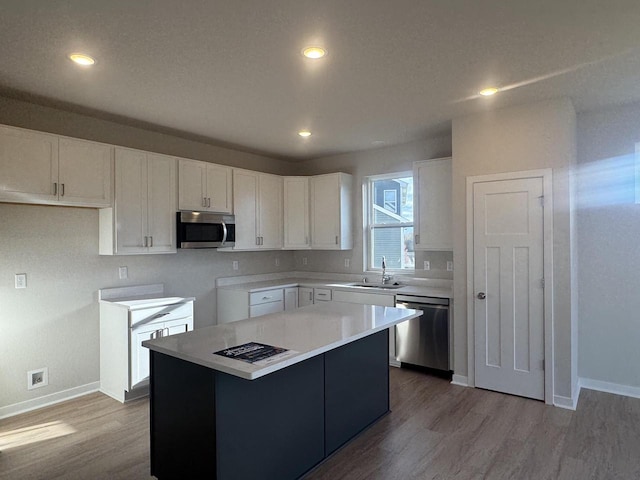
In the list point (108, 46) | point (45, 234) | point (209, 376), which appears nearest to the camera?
point (209, 376)

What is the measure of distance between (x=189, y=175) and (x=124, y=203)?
784 mm

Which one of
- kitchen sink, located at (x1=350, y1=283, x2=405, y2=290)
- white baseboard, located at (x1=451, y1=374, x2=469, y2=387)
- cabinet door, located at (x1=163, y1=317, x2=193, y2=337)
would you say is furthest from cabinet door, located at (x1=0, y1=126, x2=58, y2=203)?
white baseboard, located at (x1=451, y1=374, x2=469, y2=387)

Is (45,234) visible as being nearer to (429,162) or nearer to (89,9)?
(89,9)

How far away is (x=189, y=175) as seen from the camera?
14.0 ft

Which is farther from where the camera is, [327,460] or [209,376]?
[327,460]

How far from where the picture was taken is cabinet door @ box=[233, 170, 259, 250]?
4.79m

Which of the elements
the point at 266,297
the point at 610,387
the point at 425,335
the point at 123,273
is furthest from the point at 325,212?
the point at 610,387

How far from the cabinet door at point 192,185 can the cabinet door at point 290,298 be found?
154 cm

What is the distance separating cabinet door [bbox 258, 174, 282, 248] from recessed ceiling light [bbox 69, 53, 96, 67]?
263 cm

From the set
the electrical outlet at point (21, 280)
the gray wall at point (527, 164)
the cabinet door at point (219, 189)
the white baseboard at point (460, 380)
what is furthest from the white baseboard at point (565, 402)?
the electrical outlet at point (21, 280)

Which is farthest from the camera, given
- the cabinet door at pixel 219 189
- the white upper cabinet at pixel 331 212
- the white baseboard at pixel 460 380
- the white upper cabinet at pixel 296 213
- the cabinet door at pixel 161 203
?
the white upper cabinet at pixel 296 213

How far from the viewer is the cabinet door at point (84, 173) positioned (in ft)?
10.9

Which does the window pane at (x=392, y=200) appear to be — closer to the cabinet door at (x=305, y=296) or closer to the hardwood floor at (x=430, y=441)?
the cabinet door at (x=305, y=296)

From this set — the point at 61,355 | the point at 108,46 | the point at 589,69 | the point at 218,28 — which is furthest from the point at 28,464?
the point at 589,69
